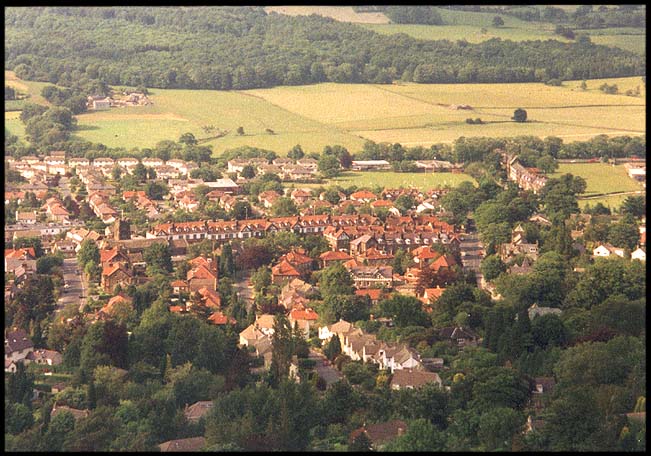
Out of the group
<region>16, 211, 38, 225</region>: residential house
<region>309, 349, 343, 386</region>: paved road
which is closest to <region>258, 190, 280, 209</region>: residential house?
<region>16, 211, 38, 225</region>: residential house

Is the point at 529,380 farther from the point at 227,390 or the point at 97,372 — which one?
the point at 97,372

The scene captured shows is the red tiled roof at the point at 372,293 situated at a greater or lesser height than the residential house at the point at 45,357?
lesser

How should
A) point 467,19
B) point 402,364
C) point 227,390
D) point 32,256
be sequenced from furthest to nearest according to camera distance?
point 467,19
point 32,256
point 402,364
point 227,390

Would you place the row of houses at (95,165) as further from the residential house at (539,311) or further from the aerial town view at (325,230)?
the residential house at (539,311)

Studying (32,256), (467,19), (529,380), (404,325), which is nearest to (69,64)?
(467,19)

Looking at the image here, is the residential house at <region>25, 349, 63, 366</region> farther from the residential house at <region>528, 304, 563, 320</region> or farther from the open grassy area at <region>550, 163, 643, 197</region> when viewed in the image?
the open grassy area at <region>550, 163, 643, 197</region>

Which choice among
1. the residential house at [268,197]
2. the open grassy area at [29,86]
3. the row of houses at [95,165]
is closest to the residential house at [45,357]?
the residential house at [268,197]
